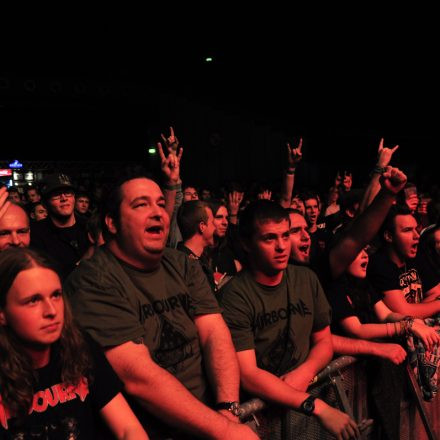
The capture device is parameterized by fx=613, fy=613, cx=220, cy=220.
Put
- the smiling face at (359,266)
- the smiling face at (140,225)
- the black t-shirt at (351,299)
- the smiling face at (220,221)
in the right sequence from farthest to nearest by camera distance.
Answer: the smiling face at (220,221), the smiling face at (359,266), the black t-shirt at (351,299), the smiling face at (140,225)

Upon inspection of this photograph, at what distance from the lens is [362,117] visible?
20.8 m

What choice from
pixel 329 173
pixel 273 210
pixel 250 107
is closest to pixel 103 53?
pixel 250 107

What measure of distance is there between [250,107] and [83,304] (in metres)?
20.8

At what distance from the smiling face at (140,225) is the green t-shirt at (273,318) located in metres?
0.56

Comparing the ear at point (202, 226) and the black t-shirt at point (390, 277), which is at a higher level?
the ear at point (202, 226)

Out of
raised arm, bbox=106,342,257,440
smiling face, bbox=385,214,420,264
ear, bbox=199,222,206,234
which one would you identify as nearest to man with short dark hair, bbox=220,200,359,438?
raised arm, bbox=106,342,257,440

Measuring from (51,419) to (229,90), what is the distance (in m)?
20.3

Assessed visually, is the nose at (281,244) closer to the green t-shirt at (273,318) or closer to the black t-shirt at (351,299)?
the green t-shirt at (273,318)

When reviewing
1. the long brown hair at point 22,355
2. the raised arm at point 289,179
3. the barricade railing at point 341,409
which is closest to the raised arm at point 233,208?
the raised arm at point 289,179

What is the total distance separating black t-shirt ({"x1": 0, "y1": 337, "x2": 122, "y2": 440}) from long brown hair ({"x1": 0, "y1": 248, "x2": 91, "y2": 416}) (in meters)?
0.03

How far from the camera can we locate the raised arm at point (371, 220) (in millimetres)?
3627

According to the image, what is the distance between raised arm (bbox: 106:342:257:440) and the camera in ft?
8.11

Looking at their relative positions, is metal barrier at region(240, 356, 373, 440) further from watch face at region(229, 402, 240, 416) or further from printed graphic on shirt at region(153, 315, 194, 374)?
printed graphic on shirt at region(153, 315, 194, 374)

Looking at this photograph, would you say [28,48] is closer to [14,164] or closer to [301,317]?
[14,164]
